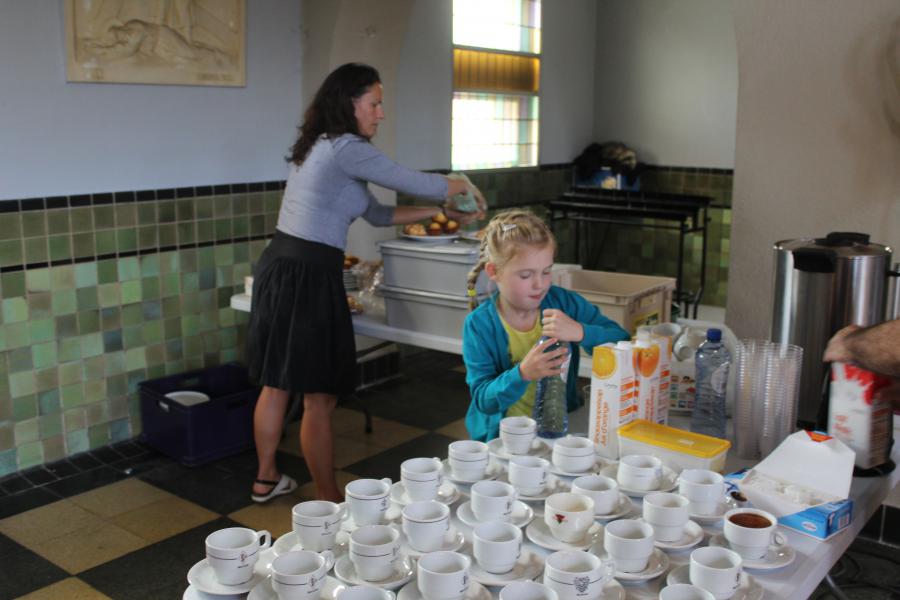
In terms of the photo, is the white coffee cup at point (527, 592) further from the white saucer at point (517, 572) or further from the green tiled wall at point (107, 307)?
the green tiled wall at point (107, 307)

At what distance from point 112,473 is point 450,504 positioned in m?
2.64

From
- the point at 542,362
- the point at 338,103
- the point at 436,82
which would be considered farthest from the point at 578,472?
the point at 436,82

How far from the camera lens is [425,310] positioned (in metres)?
3.45

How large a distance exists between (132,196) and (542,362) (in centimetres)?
255

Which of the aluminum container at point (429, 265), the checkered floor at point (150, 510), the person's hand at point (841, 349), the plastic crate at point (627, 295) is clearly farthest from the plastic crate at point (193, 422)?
the person's hand at point (841, 349)

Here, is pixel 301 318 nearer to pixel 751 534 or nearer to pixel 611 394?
pixel 611 394

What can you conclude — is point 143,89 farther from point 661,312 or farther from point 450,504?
point 450,504

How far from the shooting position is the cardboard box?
1.59 m

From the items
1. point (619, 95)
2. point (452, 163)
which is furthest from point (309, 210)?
point (619, 95)

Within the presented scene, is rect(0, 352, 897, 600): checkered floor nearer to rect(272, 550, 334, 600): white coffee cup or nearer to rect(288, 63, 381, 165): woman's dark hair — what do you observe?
rect(288, 63, 381, 165): woman's dark hair

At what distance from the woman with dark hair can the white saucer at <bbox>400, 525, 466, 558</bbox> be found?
6.31ft

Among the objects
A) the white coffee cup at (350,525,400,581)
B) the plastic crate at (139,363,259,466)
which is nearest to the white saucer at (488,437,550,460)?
the white coffee cup at (350,525,400,581)

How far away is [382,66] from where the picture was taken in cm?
502

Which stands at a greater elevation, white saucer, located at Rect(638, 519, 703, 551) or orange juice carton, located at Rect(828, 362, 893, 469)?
orange juice carton, located at Rect(828, 362, 893, 469)
